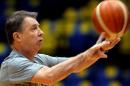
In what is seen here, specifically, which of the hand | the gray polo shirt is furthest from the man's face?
the hand

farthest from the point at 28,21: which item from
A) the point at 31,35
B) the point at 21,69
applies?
the point at 21,69

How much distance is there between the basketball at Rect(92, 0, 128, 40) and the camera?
4.37 m

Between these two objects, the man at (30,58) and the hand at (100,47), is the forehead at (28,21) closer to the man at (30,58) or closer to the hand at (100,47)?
the man at (30,58)

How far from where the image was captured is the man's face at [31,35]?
4.55 m

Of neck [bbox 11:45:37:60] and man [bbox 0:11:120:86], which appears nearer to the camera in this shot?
man [bbox 0:11:120:86]

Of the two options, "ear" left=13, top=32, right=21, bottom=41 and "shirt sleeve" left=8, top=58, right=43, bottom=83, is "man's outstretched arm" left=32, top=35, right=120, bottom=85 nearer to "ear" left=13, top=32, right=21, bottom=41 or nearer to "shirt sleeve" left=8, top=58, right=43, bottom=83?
"shirt sleeve" left=8, top=58, right=43, bottom=83

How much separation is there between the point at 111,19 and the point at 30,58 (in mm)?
851

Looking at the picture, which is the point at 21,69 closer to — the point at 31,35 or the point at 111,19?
the point at 31,35

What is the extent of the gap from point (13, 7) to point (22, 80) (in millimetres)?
5792

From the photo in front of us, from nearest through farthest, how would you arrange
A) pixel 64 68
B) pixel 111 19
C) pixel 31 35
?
pixel 64 68 → pixel 111 19 → pixel 31 35

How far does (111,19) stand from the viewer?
4395 millimetres

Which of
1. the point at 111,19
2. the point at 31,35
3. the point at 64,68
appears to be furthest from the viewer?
the point at 31,35

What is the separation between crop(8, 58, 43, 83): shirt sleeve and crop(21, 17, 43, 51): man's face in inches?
6.8

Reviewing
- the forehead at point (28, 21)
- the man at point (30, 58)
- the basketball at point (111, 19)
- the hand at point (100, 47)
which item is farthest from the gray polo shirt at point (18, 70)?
the basketball at point (111, 19)
